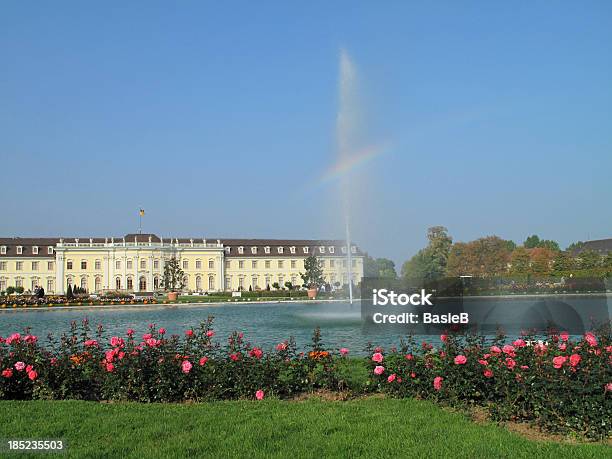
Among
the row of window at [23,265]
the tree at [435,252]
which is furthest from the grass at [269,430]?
the row of window at [23,265]

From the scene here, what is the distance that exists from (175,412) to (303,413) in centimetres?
147

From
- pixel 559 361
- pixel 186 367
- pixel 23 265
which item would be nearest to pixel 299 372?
pixel 186 367

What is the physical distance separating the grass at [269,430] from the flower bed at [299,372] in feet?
1.36

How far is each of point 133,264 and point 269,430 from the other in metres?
94.3

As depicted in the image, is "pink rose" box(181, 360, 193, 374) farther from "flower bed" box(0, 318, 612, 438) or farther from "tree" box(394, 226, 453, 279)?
"tree" box(394, 226, 453, 279)

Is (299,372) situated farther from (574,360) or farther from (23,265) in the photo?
(23,265)

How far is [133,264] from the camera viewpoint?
96.7 metres

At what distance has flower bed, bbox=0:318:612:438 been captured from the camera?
6.78 m

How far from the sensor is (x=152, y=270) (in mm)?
96812

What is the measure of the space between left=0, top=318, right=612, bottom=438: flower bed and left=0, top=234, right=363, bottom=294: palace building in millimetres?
83462


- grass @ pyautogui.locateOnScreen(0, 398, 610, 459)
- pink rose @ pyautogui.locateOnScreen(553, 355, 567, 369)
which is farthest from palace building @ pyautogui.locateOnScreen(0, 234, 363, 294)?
pink rose @ pyautogui.locateOnScreen(553, 355, 567, 369)

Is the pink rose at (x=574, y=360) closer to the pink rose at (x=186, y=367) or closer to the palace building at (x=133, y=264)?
the pink rose at (x=186, y=367)

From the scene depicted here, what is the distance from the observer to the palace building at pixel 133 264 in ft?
318

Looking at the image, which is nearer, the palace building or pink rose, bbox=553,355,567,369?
pink rose, bbox=553,355,567,369
